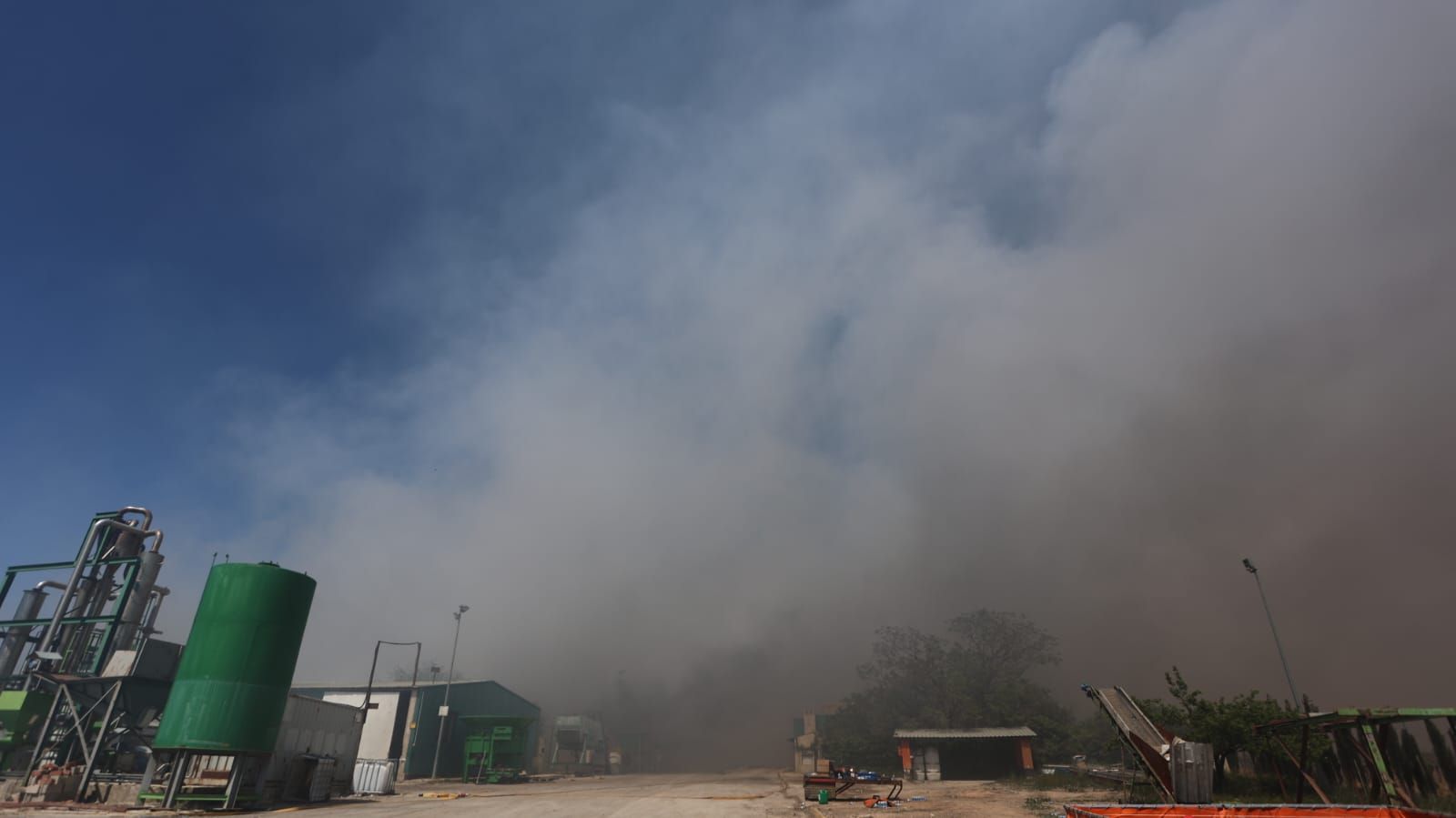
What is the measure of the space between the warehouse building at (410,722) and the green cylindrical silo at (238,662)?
111ft

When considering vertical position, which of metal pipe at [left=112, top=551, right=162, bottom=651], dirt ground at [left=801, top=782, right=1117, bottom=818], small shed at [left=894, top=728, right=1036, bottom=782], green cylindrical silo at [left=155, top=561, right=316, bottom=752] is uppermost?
Answer: metal pipe at [left=112, top=551, right=162, bottom=651]

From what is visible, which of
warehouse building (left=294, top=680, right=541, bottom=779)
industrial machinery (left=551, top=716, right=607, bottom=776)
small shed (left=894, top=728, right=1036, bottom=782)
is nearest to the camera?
small shed (left=894, top=728, right=1036, bottom=782)

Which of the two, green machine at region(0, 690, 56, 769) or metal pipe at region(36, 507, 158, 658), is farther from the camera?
metal pipe at region(36, 507, 158, 658)

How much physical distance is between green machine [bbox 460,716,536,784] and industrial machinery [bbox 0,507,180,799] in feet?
71.5

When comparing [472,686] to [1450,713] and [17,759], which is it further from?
[1450,713]

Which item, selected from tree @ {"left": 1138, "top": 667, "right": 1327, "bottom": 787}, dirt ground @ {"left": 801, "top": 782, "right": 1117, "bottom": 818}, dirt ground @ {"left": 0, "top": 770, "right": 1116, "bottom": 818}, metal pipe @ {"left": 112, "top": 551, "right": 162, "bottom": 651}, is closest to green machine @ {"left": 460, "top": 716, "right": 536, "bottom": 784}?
dirt ground @ {"left": 0, "top": 770, "right": 1116, "bottom": 818}

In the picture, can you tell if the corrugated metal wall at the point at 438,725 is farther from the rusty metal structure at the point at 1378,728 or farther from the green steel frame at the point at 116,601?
the rusty metal structure at the point at 1378,728

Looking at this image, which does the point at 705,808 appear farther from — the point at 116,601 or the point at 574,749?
the point at 574,749

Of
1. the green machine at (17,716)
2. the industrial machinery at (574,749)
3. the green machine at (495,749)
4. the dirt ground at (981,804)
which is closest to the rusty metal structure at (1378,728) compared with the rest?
the dirt ground at (981,804)

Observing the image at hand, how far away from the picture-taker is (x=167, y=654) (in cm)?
3888

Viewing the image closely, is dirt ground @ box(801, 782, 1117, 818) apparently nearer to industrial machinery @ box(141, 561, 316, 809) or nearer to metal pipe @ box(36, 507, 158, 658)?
industrial machinery @ box(141, 561, 316, 809)

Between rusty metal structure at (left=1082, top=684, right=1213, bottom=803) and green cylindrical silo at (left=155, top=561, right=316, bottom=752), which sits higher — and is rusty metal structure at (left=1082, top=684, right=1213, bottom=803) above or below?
below

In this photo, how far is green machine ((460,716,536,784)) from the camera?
5359cm

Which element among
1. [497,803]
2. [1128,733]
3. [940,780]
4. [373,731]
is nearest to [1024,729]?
[940,780]
